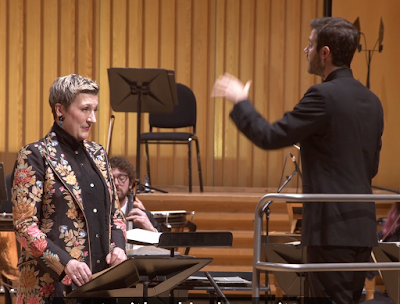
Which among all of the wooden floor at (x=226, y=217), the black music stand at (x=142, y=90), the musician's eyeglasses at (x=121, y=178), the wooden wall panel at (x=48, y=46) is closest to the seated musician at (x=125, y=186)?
the musician's eyeglasses at (x=121, y=178)

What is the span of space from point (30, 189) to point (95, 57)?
5.66m

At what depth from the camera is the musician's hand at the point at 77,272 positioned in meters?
2.01

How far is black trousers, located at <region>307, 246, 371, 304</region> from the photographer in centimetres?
209

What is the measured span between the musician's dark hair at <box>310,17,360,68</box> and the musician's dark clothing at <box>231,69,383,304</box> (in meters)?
0.11

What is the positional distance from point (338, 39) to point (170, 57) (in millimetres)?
5481

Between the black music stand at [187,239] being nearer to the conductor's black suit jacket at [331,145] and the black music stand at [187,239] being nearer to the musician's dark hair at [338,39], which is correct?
the conductor's black suit jacket at [331,145]

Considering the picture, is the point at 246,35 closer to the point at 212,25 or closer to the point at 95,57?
the point at 212,25

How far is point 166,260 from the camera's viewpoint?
6.30 feet

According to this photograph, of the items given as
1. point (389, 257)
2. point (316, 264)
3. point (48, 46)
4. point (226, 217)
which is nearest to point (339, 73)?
point (316, 264)

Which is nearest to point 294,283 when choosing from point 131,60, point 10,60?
point 131,60

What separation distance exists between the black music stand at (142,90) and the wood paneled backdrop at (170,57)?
2151mm

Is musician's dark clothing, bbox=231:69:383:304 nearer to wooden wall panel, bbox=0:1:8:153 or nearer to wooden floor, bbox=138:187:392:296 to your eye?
wooden floor, bbox=138:187:392:296

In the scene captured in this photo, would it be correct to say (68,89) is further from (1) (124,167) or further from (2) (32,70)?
(2) (32,70)

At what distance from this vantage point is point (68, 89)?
222 centimetres
